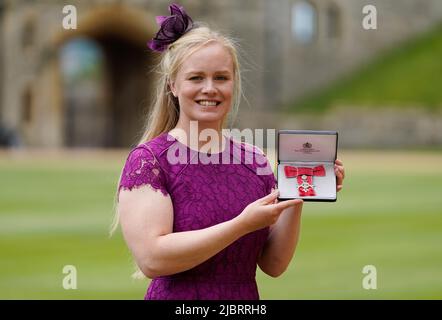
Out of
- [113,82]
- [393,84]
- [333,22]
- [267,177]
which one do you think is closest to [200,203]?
[267,177]

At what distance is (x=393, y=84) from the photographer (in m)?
36.7

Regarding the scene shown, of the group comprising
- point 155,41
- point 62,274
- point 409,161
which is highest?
point 409,161

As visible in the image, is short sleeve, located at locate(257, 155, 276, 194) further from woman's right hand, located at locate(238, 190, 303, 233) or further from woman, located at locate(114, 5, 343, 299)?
woman's right hand, located at locate(238, 190, 303, 233)

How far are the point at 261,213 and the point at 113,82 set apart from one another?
125ft

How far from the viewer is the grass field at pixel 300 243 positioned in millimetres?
8867

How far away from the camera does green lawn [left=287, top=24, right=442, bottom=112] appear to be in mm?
35688

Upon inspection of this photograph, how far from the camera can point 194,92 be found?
3746 millimetres

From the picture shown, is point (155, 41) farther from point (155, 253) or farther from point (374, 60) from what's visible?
point (374, 60)

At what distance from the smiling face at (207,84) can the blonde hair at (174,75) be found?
0.03m

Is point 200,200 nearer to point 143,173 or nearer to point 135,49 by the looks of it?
point 143,173

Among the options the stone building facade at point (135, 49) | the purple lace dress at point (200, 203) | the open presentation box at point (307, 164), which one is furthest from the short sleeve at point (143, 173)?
the stone building facade at point (135, 49)

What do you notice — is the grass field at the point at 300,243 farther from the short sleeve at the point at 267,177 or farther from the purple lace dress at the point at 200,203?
the purple lace dress at the point at 200,203

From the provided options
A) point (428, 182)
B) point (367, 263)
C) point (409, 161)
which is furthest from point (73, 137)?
point (367, 263)

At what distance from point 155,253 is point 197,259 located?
0.15 metres
